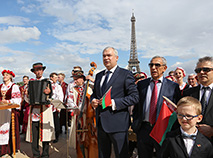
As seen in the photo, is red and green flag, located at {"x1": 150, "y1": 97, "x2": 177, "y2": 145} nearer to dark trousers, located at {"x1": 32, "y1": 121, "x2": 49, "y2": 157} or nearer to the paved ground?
the paved ground

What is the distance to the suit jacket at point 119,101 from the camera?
252cm

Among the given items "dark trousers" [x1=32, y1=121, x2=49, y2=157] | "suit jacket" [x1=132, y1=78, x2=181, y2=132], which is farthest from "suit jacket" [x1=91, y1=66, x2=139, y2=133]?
"dark trousers" [x1=32, y1=121, x2=49, y2=157]

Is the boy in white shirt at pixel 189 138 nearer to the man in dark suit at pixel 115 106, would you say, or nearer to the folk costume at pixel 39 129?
the man in dark suit at pixel 115 106

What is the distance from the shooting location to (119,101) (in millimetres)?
2510

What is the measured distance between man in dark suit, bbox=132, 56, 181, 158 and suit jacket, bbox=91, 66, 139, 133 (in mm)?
166

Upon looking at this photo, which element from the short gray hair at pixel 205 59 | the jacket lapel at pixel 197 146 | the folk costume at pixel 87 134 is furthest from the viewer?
the folk costume at pixel 87 134

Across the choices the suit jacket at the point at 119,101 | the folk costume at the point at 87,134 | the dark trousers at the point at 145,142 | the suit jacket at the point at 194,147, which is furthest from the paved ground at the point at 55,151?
the suit jacket at the point at 194,147

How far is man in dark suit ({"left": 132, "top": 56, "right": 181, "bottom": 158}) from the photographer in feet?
7.86

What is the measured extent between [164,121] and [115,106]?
0.68 m

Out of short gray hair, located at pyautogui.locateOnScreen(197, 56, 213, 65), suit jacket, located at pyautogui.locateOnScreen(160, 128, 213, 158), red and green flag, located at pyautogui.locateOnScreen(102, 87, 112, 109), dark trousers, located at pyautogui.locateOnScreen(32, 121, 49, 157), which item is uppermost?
short gray hair, located at pyautogui.locateOnScreen(197, 56, 213, 65)

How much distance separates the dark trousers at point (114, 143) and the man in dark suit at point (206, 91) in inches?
41.2

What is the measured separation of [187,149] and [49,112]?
10.7 ft

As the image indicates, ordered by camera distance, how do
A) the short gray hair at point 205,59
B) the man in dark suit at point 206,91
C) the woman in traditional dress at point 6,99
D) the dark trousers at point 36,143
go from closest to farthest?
the man in dark suit at point 206,91 < the short gray hair at point 205,59 < the dark trousers at point 36,143 < the woman in traditional dress at point 6,99

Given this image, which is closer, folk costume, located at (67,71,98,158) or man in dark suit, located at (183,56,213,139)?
man in dark suit, located at (183,56,213,139)
